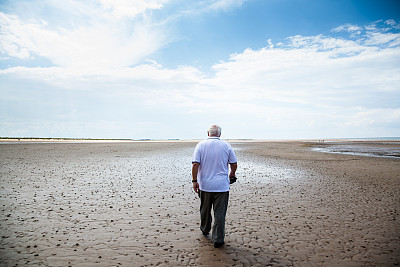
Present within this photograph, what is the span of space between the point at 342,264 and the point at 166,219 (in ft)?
16.0

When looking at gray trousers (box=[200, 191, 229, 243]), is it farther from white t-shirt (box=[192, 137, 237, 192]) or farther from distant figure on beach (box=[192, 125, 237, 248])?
white t-shirt (box=[192, 137, 237, 192])

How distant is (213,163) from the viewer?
6.01 meters

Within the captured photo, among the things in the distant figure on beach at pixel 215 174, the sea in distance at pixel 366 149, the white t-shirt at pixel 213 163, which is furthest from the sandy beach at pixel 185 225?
the sea in distance at pixel 366 149

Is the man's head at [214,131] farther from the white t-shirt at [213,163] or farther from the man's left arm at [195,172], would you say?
the man's left arm at [195,172]

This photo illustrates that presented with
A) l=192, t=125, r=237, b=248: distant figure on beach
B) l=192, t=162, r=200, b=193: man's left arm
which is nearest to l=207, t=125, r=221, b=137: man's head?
l=192, t=125, r=237, b=248: distant figure on beach

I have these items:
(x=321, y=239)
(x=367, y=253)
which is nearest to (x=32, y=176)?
(x=321, y=239)

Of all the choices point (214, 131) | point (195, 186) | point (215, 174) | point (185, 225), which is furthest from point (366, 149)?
point (195, 186)

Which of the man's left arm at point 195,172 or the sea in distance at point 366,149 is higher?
the man's left arm at point 195,172

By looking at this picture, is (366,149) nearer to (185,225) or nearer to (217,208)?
(185,225)

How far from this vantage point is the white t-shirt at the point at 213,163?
6.01 m

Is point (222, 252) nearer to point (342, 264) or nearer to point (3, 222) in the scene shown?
point (342, 264)

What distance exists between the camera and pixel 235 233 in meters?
6.76

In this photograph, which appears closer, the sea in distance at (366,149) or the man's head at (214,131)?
the man's head at (214,131)

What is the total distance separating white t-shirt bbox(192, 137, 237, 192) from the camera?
19.7 ft
